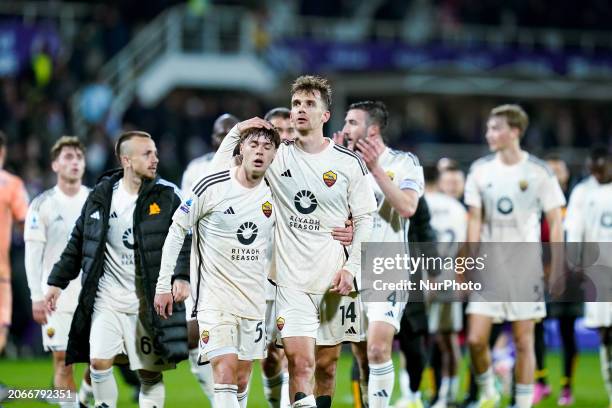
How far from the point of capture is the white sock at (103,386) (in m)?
8.33

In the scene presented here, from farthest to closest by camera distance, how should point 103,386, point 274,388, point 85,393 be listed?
point 85,393, point 274,388, point 103,386

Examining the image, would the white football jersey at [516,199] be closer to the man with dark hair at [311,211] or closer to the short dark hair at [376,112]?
the short dark hair at [376,112]

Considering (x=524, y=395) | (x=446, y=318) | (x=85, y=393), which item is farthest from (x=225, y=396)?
(x=446, y=318)

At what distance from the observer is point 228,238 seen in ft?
24.7

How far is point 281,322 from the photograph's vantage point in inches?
301

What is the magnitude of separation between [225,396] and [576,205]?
526 cm

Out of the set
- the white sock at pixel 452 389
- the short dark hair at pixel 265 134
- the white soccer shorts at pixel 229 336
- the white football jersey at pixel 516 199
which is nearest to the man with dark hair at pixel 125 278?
the white soccer shorts at pixel 229 336

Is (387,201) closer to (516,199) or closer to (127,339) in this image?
(516,199)

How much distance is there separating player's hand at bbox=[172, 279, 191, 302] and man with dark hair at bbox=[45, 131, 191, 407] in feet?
2.19

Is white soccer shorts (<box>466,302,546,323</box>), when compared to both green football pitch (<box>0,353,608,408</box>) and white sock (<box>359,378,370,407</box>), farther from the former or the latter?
green football pitch (<box>0,353,608,408</box>)

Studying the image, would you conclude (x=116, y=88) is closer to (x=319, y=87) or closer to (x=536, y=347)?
(x=536, y=347)

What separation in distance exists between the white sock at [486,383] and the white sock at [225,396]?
3.31m

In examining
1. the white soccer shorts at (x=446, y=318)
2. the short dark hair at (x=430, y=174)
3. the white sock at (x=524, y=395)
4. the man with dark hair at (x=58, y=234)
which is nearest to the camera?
the man with dark hair at (x=58, y=234)

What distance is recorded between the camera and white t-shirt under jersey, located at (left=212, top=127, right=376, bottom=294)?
7719 millimetres
